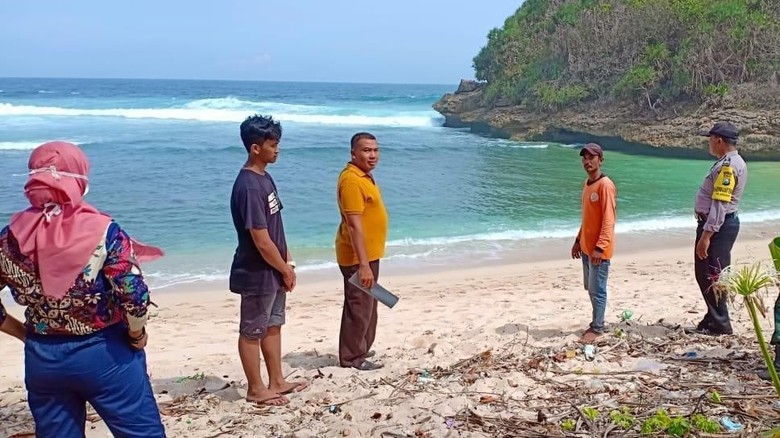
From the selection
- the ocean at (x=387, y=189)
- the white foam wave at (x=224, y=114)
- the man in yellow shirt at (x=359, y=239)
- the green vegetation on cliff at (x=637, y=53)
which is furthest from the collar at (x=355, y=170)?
the white foam wave at (x=224, y=114)

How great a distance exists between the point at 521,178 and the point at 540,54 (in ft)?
64.1

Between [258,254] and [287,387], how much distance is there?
98 cm

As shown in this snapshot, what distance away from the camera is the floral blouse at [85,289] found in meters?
2.38

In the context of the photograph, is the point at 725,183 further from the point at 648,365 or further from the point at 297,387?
the point at 297,387

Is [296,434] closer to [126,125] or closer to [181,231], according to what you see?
[181,231]

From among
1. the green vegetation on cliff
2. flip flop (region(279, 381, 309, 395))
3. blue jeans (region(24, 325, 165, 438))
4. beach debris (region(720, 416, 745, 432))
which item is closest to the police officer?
beach debris (region(720, 416, 745, 432))

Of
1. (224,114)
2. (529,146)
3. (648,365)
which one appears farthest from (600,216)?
(224,114)

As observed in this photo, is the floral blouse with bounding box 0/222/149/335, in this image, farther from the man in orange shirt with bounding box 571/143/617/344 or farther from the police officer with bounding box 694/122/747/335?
the police officer with bounding box 694/122/747/335

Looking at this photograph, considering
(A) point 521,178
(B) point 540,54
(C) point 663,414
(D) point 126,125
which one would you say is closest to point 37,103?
(D) point 126,125

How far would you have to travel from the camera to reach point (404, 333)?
6297mm

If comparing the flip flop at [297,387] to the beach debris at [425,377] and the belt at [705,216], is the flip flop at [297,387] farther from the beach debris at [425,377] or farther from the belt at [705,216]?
the belt at [705,216]

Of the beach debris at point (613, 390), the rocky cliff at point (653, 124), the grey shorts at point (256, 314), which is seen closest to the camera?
the beach debris at point (613, 390)

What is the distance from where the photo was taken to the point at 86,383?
2465 millimetres

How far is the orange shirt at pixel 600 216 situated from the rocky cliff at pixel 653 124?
22.3m
